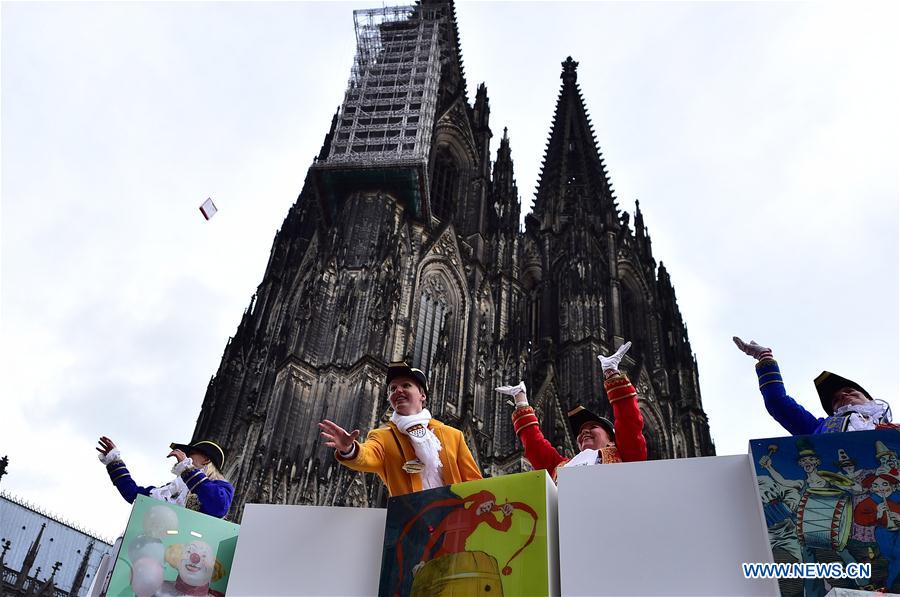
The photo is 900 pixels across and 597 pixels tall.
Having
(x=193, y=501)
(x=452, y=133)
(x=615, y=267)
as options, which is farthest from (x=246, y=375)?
(x=193, y=501)

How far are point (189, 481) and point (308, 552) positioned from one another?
1.60 m

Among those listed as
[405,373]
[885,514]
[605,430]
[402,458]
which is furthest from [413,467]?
[885,514]

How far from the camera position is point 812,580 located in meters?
2.82

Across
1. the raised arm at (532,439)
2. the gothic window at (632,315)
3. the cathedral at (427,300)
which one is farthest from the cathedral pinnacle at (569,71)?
the raised arm at (532,439)

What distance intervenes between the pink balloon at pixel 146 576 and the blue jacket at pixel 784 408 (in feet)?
11.0

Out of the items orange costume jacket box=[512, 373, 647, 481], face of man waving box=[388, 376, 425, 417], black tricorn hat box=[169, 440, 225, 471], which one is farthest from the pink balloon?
orange costume jacket box=[512, 373, 647, 481]

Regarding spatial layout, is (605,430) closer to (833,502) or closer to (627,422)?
(627,422)

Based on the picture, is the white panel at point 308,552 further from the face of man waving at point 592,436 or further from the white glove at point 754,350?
the white glove at point 754,350

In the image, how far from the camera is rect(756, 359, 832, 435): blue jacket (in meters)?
4.23

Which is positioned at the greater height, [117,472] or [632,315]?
[632,315]

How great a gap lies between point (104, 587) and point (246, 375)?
20.5 metres

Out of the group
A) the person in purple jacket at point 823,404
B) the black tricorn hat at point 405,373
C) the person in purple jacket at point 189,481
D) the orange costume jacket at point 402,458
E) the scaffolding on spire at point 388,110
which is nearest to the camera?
the person in purple jacket at point 823,404

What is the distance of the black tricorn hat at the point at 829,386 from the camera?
175 inches

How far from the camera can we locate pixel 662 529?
3.05 metres
